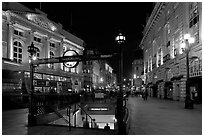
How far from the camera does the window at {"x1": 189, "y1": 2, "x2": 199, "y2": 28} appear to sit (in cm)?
2763

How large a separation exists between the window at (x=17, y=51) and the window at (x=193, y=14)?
29889 mm

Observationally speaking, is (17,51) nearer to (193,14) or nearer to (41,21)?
(41,21)

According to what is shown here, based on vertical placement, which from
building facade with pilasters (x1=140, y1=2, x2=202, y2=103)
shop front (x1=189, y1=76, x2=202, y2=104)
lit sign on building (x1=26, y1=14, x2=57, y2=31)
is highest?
lit sign on building (x1=26, y1=14, x2=57, y2=31)

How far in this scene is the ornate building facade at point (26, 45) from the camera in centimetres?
3338

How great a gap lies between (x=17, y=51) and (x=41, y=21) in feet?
31.5

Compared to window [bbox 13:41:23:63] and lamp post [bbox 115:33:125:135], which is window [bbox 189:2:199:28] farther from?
window [bbox 13:41:23:63]

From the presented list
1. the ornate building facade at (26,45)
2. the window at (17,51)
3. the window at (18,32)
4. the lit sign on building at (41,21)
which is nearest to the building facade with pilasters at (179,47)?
the ornate building facade at (26,45)

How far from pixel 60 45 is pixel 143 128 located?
46519 mm

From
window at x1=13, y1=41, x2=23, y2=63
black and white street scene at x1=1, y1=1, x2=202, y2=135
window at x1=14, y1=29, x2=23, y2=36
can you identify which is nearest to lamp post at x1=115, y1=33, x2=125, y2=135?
black and white street scene at x1=1, y1=1, x2=202, y2=135

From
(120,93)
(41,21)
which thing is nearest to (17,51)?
(41,21)

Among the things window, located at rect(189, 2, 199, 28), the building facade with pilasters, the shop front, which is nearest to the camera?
the shop front

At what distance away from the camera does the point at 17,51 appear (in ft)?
133

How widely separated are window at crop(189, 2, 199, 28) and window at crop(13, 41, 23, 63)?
2989 cm

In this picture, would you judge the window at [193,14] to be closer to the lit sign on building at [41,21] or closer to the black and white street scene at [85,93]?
the black and white street scene at [85,93]
